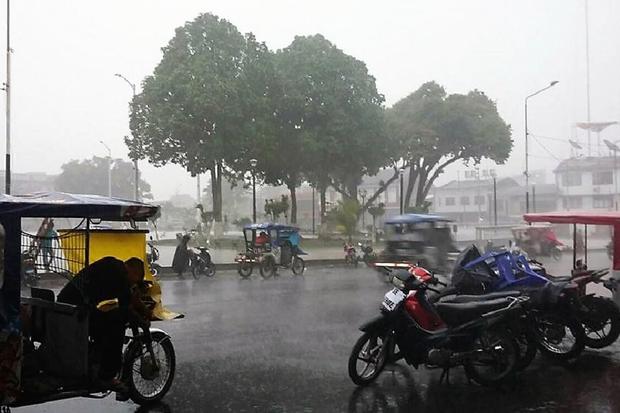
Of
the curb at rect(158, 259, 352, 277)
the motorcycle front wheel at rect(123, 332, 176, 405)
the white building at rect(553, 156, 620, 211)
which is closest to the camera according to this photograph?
the motorcycle front wheel at rect(123, 332, 176, 405)

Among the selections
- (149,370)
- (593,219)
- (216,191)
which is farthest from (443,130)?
(149,370)

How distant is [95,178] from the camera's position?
2029 inches

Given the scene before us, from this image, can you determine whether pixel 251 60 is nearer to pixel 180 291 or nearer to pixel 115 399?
pixel 180 291

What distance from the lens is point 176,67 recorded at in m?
33.5

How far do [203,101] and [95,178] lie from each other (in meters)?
24.1

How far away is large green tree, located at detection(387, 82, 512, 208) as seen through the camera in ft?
135

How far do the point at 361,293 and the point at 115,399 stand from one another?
28.6ft

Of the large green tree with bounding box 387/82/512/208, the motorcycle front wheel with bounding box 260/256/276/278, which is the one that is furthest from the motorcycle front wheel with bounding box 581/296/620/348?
the large green tree with bounding box 387/82/512/208

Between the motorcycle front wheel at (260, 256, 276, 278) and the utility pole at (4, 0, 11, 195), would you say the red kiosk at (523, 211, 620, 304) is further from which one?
the utility pole at (4, 0, 11, 195)

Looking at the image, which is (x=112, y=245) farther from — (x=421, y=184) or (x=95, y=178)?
(x=95, y=178)

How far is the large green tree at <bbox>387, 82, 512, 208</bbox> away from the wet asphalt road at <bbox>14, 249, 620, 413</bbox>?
31.9 metres

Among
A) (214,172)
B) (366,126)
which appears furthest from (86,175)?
(366,126)

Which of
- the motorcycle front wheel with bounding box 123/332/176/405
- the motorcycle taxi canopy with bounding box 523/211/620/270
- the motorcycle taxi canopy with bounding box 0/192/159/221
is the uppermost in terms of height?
the motorcycle taxi canopy with bounding box 0/192/159/221

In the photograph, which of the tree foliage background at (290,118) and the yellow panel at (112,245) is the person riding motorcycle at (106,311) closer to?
the yellow panel at (112,245)
